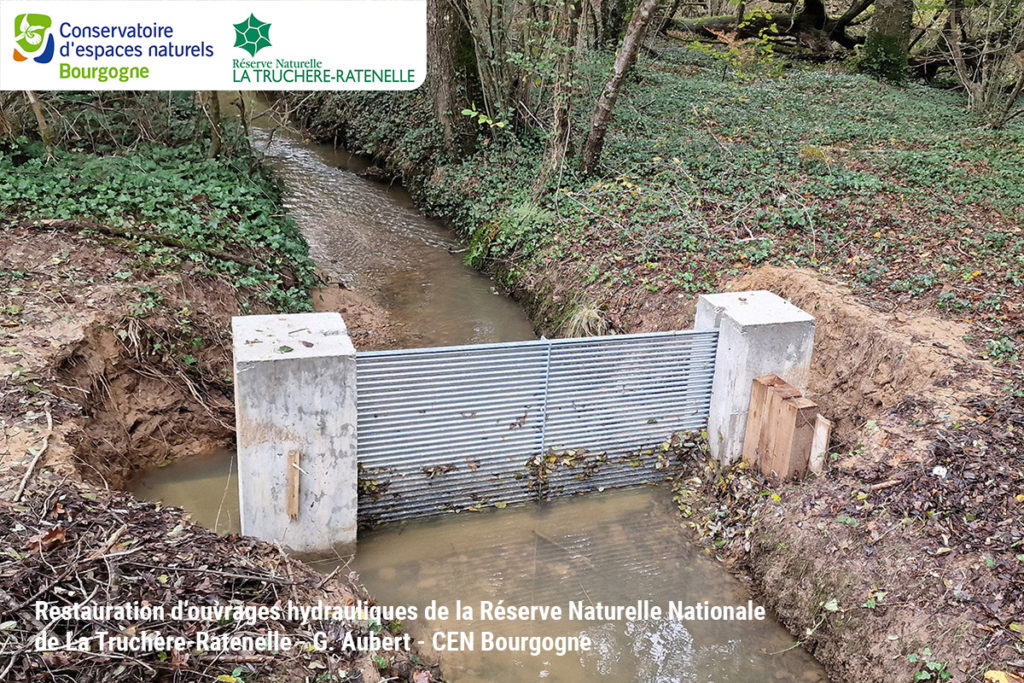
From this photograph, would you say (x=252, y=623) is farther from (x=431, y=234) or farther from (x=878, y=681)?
(x=431, y=234)

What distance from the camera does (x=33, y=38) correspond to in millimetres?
10164

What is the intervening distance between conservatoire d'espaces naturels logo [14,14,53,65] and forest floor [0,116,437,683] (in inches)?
48.8

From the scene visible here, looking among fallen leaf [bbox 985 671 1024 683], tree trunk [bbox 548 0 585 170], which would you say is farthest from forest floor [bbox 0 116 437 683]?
tree trunk [bbox 548 0 585 170]

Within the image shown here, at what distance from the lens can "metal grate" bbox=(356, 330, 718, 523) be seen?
6488 millimetres

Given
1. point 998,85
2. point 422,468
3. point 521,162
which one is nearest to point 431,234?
point 521,162

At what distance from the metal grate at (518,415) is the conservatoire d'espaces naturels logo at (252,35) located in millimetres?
6680

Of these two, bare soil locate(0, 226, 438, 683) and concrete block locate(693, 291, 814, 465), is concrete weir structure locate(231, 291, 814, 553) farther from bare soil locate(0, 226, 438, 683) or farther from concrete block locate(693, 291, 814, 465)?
bare soil locate(0, 226, 438, 683)

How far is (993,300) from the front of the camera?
27.2 ft

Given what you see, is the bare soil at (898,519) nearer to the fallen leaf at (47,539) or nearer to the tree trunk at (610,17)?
the fallen leaf at (47,539)

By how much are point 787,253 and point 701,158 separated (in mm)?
4359

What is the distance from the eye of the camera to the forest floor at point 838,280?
5.56 metres

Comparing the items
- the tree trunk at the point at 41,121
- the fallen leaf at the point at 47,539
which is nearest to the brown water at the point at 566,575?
the fallen leaf at the point at 47,539

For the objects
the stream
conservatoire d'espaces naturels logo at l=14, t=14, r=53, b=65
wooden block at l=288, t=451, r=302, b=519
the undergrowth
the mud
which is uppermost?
conservatoire d'espaces naturels logo at l=14, t=14, r=53, b=65

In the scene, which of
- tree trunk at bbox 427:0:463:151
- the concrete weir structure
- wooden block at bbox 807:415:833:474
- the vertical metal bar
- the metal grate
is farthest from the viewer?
tree trunk at bbox 427:0:463:151
